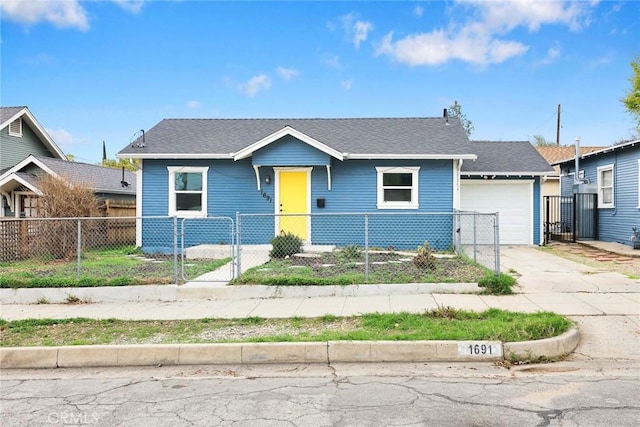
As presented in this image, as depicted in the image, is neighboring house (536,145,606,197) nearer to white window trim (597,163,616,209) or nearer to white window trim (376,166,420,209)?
white window trim (597,163,616,209)

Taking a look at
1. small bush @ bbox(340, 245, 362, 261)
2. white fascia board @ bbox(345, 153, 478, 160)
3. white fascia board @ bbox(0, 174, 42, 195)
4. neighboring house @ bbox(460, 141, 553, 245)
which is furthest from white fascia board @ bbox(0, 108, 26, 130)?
neighboring house @ bbox(460, 141, 553, 245)

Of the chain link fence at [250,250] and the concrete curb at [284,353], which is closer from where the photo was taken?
the concrete curb at [284,353]

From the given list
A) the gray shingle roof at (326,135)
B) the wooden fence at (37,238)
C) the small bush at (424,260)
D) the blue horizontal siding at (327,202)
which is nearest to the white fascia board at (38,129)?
the gray shingle roof at (326,135)

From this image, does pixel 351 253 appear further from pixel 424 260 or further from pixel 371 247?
pixel 371 247

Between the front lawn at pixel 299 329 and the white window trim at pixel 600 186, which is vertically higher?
the white window trim at pixel 600 186

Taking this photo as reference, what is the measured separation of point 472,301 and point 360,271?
277cm

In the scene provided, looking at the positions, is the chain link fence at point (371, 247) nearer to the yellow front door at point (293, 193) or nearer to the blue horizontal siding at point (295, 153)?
the yellow front door at point (293, 193)

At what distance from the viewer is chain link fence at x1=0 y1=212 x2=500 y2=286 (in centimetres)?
989

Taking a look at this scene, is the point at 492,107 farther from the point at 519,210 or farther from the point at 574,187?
the point at 519,210

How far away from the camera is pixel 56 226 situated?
13305 millimetres

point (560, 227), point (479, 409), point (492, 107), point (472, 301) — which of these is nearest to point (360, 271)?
point (472, 301)

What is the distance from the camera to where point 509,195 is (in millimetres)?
17172

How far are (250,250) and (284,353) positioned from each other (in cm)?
842

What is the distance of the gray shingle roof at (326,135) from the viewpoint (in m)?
15.2
